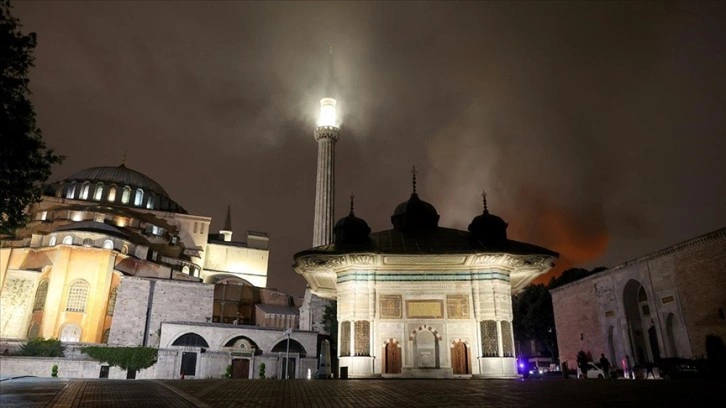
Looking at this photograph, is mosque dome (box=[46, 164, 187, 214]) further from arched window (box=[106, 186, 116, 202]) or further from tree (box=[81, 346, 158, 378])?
tree (box=[81, 346, 158, 378])

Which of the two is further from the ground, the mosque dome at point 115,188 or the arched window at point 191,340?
the mosque dome at point 115,188

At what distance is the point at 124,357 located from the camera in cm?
3734

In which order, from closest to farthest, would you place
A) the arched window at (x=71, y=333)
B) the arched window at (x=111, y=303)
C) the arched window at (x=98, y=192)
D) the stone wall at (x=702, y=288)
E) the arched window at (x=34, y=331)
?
the stone wall at (x=702, y=288)
the arched window at (x=71, y=333)
the arched window at (x=34, y=331)
the arched window at (x=111, y=303)
the arched window at (x=98, y=192)

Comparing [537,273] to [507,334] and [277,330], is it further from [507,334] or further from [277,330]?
[277,330]

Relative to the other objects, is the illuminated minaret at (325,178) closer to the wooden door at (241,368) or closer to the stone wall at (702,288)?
the wooden door at (241,368)

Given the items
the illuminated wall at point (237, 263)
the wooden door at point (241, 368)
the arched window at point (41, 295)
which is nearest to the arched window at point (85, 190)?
the illuminated wall at point (237, 263)

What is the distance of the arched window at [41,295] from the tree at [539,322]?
48.9 meters

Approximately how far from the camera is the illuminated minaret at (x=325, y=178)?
50.8 meters

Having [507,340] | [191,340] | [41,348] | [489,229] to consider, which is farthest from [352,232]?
[41,348]

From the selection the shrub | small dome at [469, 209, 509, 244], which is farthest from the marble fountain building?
the shrub

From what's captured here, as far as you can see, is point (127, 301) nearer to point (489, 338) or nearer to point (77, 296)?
point (77, 296)

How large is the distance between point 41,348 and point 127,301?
8.29m

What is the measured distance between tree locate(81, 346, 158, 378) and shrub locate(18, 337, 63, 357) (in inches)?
71.1

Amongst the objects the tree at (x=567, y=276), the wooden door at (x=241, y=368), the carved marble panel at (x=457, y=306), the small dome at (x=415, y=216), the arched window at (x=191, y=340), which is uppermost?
the tree at (x=567, y=276)
